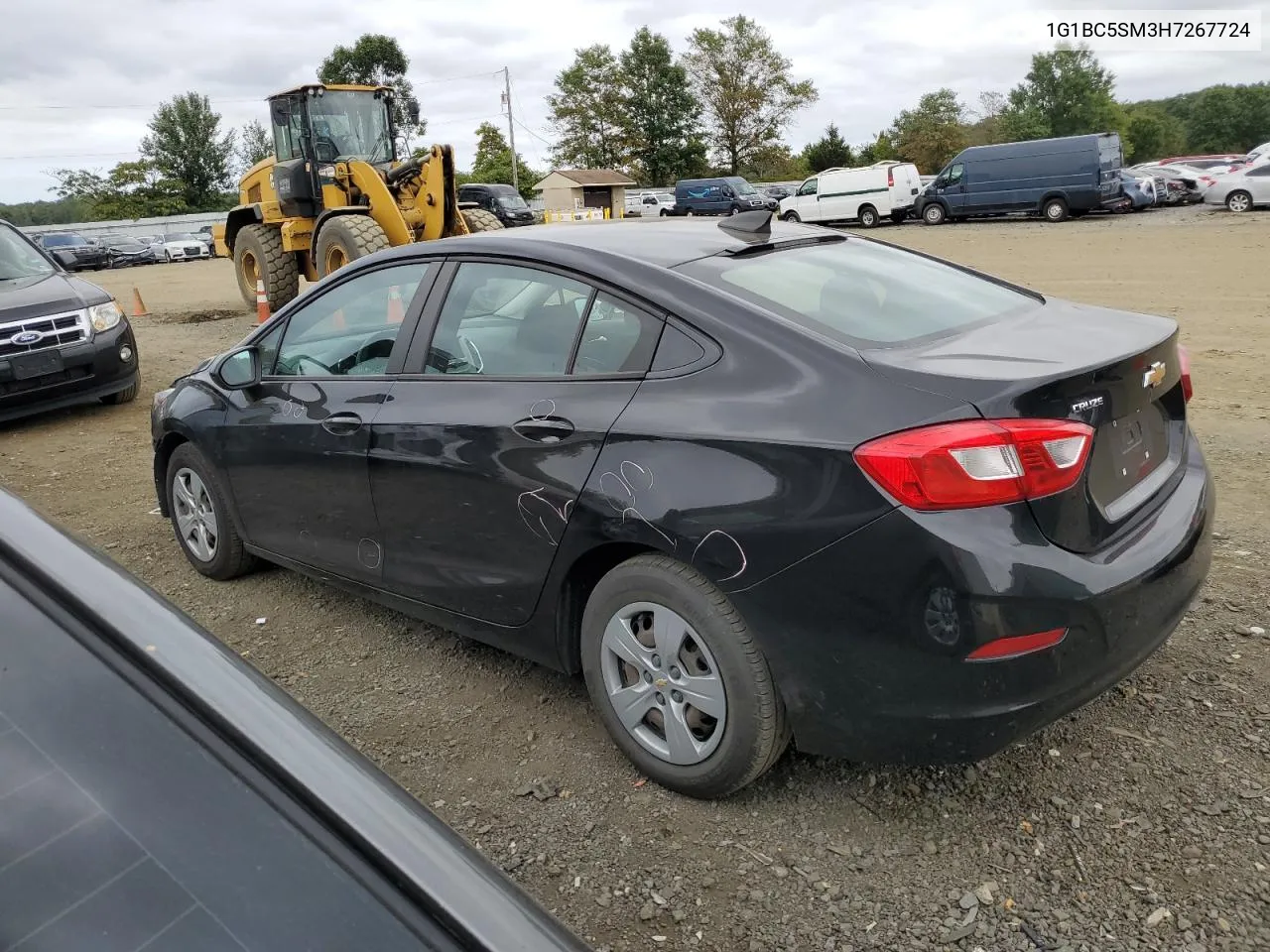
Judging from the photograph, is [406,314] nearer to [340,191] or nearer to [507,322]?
[507,322]

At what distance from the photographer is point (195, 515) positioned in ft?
15.0

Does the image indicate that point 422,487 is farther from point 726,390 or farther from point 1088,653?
point 1088,653

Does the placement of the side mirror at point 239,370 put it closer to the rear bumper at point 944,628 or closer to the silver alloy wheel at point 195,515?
the silver alloy wheel at point 195,515

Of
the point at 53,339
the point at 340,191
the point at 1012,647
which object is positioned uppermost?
the point at 340,191

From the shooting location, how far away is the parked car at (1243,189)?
2634 centimetres

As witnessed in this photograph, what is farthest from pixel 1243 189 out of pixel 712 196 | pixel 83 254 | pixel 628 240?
pixel 83 254

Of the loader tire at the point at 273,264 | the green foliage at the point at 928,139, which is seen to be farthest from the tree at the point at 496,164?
the loader tire at the point at 273,264

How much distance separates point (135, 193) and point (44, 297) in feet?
219

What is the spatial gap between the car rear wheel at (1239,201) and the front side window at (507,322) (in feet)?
96.7

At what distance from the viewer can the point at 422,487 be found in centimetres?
329

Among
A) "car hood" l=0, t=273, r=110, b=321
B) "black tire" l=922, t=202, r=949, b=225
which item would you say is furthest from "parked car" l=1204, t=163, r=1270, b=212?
"car hood" l=0, t=273, r=110, b=321

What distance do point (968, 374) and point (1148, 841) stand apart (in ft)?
4.18

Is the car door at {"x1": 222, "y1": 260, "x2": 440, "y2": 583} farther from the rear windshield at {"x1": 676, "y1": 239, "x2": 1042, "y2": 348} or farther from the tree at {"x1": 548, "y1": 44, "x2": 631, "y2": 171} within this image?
the tree at {"x1": 548, "y1": 44, "x2": 631, "y2": 171}

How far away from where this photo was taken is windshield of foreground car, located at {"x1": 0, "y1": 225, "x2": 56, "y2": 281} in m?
8.47
